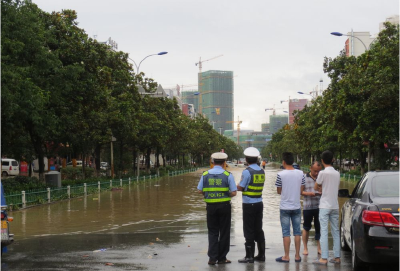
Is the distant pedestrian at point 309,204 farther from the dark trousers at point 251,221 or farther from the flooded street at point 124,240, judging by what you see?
the dark trousers at point 251,221

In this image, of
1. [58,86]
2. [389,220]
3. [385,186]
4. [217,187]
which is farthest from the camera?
[58,86]

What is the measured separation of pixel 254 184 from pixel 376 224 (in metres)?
2.29

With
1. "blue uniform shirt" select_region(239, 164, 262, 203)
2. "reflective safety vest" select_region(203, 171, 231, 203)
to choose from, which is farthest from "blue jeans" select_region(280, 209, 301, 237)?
"reflective safety vest" select_region(203, 171, 231, 203)

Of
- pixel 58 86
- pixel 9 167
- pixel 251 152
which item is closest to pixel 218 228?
pixel 251 152

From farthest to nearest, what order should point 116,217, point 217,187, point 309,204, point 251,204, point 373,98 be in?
point 373,98 → point 116,217 → point 309,204 → point 251,204 → point 217,187

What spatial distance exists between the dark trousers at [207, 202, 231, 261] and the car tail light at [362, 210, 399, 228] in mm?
2319

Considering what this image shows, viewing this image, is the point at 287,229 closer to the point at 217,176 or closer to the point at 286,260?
the point at 286,260

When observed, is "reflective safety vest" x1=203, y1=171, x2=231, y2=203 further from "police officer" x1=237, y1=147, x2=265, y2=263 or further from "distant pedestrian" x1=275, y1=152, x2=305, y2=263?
"distant pedestrian" x1=275, y1=152, x2=305, y2=263

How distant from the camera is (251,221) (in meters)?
9.44

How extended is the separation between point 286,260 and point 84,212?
12352 millimetres

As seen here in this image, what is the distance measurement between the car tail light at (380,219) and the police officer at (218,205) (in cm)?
222

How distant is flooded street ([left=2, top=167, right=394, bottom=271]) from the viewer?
9508 millimetres

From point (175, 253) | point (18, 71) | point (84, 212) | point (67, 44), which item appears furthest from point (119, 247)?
point (67, 44)

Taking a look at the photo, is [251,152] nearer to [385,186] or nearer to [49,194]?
[385,186]
